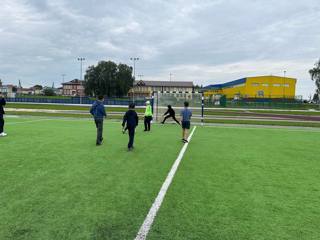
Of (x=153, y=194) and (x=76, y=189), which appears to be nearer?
(x=153, y=194)

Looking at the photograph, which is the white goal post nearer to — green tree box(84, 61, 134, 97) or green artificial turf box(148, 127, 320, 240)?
green artificial turf box(148, 127, 320, 240)

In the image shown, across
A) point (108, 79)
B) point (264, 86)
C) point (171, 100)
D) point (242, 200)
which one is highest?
point (108, 79)

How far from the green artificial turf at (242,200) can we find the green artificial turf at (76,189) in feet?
1.72

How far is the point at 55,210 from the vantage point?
15.4 feet

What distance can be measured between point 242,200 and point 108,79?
10470 centimetres

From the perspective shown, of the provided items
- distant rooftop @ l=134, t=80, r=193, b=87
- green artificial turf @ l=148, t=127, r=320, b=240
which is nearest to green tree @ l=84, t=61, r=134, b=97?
distant rooftop @ l=134, t=80, r=193, b=87

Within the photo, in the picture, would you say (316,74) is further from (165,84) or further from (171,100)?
(165,84)

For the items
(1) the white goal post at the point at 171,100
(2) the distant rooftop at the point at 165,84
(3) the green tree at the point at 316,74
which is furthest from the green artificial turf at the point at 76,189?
(2) the distant rooftop at the point at 165,84

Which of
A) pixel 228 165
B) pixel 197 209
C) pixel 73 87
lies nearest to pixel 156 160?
pixel 228 165

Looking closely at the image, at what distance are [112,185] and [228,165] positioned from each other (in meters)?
3.61

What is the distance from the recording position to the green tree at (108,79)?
351 feet

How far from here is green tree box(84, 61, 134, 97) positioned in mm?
106938

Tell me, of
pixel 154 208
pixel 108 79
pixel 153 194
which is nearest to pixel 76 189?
pixel 153 194

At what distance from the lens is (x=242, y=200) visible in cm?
541
